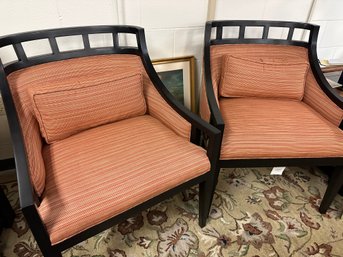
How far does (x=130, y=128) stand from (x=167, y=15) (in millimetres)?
708

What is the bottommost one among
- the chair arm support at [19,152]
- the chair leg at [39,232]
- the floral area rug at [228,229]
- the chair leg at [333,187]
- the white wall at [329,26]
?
the floral area rug at [228,229]

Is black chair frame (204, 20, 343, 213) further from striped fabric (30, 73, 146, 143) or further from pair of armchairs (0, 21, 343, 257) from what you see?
striped fabric (30, 73, 146, 143)

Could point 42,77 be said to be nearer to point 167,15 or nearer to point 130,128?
point 130,128

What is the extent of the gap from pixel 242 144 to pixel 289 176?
74 centimetres

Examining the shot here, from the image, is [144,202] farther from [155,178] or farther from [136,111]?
[136,111]

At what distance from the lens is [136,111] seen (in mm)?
1190

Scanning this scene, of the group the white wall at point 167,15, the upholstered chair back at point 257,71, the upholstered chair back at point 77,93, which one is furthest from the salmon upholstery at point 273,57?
the upholstered chair back at point 77,93

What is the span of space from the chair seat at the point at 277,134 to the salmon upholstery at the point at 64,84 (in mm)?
247

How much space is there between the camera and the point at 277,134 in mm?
1114

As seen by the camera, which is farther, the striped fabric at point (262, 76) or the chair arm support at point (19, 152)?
the striped fabric at point (262, 76)

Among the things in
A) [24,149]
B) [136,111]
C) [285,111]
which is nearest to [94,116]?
[136,111]

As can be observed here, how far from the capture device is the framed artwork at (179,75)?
1.51 meters

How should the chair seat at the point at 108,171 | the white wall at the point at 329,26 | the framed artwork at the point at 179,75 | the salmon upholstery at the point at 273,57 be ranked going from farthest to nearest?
the white wall at the point at 329,26 < the framed artwork at the point at 179,75 < the salmon upholstery at the point at 273,57 < the chair seat at the point at 108,171

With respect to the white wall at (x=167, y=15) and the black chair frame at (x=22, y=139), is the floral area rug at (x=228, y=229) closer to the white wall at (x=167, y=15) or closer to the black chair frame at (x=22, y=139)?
the black chair frame at (x=22, y=139)
